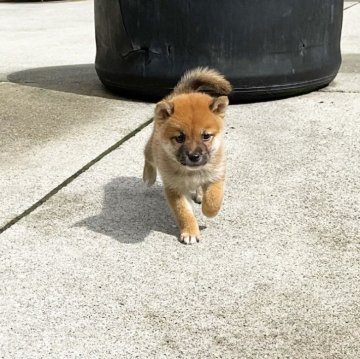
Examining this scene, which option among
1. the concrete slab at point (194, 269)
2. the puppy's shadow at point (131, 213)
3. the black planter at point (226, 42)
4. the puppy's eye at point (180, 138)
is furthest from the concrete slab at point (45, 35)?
the puppy's eye at point (180, 138)

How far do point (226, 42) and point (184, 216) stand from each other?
2.72 m

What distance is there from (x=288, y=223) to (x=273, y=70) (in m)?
2.62

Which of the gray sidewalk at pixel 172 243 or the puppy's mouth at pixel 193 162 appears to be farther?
the puppy's mouth at pixel 193 162

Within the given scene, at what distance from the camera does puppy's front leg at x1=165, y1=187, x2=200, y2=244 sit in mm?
3615

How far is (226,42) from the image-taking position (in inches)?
235

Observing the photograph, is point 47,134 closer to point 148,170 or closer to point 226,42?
point 148,170

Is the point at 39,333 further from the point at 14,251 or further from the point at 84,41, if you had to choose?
the point at 84,41

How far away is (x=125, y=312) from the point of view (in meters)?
2.95

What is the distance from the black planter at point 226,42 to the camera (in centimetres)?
592

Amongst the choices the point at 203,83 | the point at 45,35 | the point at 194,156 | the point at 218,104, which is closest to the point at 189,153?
the point at 194,156

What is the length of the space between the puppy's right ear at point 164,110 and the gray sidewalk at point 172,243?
2.08 feet

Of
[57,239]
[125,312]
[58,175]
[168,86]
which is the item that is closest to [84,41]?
[168,86]

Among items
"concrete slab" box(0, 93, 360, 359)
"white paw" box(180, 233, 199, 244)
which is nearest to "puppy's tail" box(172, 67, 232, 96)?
"concrete slab" box(0, 93, 360, 359)

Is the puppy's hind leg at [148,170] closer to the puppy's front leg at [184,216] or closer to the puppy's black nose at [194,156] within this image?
the puppy's front leg at [184,216]
